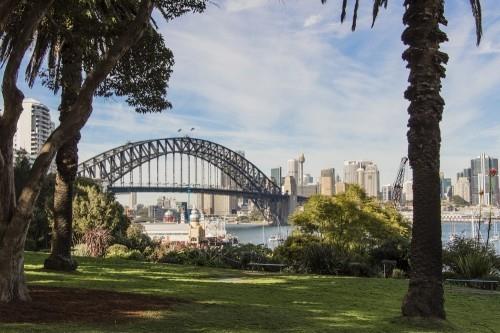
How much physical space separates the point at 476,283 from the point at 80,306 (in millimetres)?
11776

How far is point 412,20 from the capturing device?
993 centimetres

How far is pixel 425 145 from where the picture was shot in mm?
9602

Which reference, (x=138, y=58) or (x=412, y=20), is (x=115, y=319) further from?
(x=138, y=58)

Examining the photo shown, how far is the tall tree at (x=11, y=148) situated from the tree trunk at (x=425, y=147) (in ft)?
15.4

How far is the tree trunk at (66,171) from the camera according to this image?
14.6 m

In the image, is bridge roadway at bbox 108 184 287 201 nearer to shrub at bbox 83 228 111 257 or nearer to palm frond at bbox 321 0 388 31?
shrub at bbox 83 228 111 257

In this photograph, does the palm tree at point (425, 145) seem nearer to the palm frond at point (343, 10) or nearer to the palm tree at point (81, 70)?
the palm frond at point (343, 10)

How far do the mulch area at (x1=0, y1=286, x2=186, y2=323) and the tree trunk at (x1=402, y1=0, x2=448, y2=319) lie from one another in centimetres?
403

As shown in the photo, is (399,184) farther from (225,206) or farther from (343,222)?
(225,206)

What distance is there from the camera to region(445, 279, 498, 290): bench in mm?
16281

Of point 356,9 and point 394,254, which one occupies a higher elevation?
point 356,9

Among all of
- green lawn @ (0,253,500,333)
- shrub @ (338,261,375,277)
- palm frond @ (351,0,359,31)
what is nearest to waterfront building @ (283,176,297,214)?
shrub @ (338,261,375,277)

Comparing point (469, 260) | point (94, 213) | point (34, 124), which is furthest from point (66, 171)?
point (34, 124)

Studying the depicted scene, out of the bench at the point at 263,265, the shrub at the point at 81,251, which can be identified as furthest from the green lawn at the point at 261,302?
the shrub at the point at 81,251
